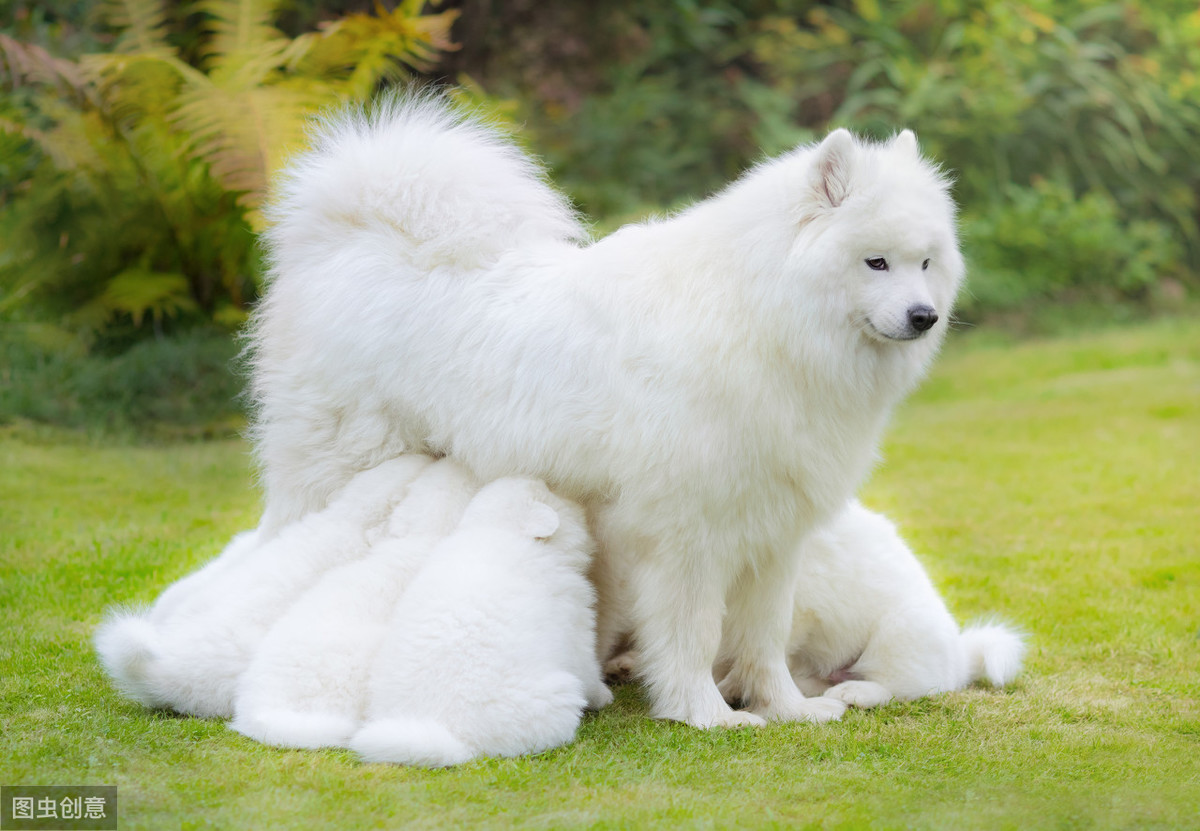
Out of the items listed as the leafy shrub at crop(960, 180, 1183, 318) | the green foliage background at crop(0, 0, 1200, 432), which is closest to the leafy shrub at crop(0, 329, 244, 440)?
the green foliage background at crop(0, 0, 1200, 432)

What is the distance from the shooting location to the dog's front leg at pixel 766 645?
182 inches

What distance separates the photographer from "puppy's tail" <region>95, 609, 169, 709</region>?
13.8 feet

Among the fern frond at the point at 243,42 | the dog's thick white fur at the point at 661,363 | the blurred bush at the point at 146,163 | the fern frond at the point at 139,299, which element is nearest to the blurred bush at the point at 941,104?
the fern frond at the point at 243,42

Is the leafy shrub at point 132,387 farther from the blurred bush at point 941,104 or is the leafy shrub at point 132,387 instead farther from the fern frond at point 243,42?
the blurred bush at point 941,104

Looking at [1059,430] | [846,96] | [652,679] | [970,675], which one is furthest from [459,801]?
[846,96]

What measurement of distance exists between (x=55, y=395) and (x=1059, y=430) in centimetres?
780

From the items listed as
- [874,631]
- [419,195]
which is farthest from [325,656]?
[874,631]

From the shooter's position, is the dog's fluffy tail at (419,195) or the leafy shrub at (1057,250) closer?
the dog's fluffy tail at (419,195)

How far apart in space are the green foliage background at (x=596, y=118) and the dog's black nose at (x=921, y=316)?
4.94 metres

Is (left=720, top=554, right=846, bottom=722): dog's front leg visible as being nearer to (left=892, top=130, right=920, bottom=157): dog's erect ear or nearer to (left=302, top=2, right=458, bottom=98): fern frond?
(left=892, top=130, right=920, bottom=157): dog's erect ear

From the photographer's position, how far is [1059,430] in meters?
10.2

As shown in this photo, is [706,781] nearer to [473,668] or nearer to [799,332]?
[473,668]

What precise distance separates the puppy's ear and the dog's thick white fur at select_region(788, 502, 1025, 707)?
1.04m

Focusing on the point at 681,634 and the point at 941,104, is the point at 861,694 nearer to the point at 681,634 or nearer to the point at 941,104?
the point at 681,634
